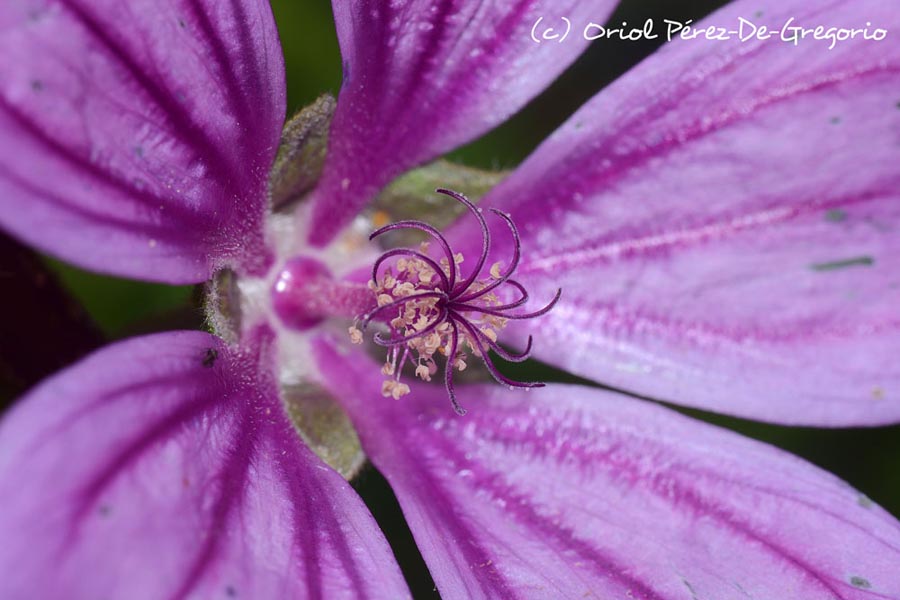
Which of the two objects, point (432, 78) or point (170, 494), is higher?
point (432, 78)

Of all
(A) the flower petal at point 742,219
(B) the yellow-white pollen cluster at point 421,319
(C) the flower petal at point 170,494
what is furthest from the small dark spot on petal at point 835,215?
(C) the flower petal at point 170,494

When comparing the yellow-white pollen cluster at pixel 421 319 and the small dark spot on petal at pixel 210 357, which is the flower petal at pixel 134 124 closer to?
the small dark spot on petal at pixel 210 357

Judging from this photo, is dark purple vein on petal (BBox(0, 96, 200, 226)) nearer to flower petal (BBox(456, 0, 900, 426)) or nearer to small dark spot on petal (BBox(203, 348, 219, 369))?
small dark spot on petal (BBox(203, 348, 219, 369))

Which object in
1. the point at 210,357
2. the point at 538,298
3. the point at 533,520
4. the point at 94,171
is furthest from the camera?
the point at 538,298

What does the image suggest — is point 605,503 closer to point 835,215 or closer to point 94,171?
point 835,215

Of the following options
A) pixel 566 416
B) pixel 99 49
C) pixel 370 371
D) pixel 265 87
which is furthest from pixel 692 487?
pixel 99 49

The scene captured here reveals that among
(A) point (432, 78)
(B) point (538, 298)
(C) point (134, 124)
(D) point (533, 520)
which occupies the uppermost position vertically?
(A) point (432, 78)

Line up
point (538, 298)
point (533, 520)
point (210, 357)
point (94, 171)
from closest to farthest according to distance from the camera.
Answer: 1. point (94, 171)
2. point (210, 357)
3. point (533, 520)
4. point (538, 298)

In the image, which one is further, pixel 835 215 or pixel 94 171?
pixel 835 215

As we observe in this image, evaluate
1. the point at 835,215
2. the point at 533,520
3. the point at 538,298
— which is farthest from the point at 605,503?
the point at 835,215
